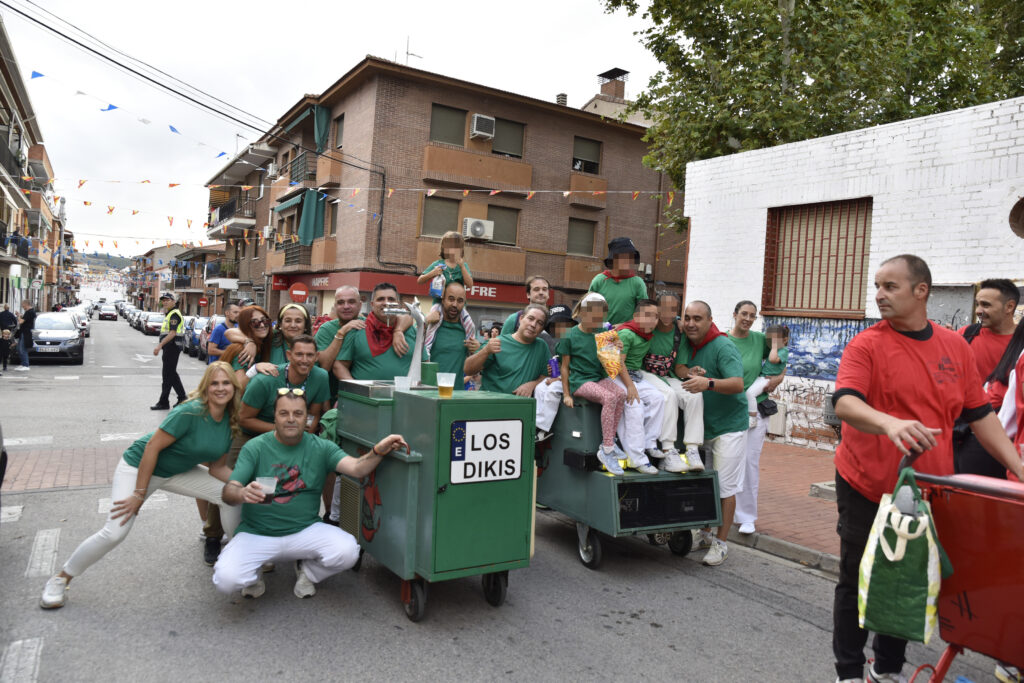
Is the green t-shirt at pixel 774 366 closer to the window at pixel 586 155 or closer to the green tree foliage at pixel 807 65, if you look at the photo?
the green tree foliage at pixel 807 65

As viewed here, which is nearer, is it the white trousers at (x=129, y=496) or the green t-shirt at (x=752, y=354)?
the white trousers at (x=129, y=496)

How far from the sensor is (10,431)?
9.66 meters

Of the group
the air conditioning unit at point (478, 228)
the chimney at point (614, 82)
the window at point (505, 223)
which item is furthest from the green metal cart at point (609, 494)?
the chimney at point (614, 82)

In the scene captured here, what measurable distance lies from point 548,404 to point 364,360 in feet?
4.84

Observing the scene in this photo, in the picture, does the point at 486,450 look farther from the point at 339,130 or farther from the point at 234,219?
the point at 234,219

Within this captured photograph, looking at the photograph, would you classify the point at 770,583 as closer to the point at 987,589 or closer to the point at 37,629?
the point at 987,589

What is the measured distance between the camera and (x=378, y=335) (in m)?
5.54

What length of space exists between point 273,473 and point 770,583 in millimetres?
3588

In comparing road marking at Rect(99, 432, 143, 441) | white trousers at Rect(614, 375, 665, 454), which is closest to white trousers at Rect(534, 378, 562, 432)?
white trousers at Rect(614, 375, 665, 454)

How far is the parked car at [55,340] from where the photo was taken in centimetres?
1998

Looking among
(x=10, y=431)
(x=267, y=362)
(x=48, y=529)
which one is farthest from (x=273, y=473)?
(x=10, y=431)

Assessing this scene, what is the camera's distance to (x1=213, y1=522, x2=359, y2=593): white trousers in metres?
4.01

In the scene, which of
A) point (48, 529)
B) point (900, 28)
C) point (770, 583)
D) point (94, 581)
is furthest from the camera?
point (900, 28)

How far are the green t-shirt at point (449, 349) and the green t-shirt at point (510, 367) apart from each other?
132 millimetres
